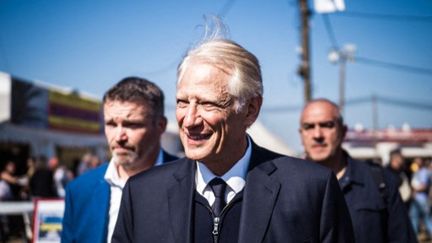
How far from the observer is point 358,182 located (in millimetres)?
3217

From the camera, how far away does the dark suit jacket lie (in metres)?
1.86

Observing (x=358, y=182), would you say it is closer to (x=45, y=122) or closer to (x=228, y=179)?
(x=228, y=179)

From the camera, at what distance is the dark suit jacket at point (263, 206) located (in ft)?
6.09

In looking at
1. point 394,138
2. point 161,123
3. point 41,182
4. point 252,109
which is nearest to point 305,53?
point 41,182

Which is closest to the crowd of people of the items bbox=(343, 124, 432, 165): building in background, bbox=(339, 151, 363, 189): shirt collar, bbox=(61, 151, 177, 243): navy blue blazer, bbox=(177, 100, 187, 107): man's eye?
bbox=(177, 100, 187, 107): man's eye

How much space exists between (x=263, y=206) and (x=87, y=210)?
1.32m

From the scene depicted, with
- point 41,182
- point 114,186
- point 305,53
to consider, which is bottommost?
point 41,182

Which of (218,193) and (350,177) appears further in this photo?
(350,177)

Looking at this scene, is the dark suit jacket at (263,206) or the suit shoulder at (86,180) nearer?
the dark suit jacket at (263,206)

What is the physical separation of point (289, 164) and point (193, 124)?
439mm

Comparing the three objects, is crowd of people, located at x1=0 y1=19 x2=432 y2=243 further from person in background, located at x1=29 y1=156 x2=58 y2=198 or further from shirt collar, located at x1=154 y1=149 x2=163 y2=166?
person in background, located at x1=29 y1=156 x2=58 y2=198

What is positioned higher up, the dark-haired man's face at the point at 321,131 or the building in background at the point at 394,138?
the building in background at the point at 394,138

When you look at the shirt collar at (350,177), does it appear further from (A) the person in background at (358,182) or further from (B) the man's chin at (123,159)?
(B) the man's chin at (123,159)

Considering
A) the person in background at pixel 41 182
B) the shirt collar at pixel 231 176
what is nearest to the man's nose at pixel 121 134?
the shirt collar at pixel 231 176
